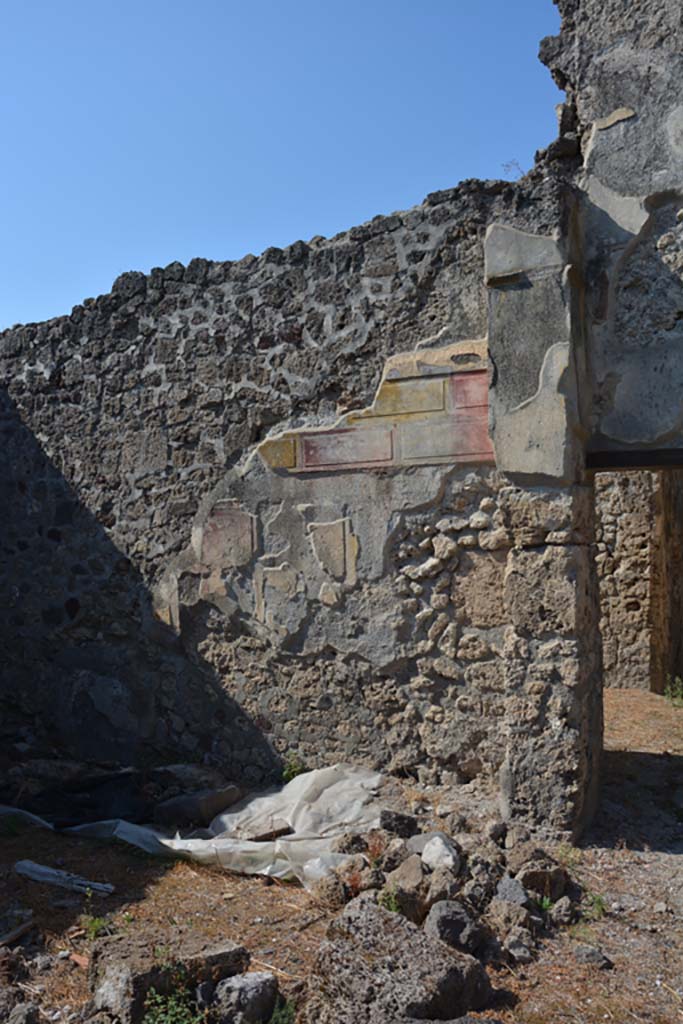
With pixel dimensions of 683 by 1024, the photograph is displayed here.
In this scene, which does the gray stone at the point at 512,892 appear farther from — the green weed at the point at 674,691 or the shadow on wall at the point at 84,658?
the green weed at the point at 674,691

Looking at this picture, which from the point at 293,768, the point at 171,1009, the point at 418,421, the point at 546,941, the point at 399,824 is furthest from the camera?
the point at 293,768

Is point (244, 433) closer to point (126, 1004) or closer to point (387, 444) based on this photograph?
point (387, 444)

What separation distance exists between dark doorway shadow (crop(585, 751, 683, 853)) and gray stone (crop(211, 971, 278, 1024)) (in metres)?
1.84

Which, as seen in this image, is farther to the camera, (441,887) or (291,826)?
(291,826)

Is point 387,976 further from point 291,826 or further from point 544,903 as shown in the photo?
point 291,826

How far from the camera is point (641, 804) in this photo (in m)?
4.46

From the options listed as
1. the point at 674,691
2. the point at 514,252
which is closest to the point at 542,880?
the point at 514,252

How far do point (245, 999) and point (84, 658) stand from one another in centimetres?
339

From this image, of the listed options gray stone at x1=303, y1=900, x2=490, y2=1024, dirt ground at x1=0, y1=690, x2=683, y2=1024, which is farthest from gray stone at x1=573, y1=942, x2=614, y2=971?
gray stone at x1=303, y1=900, x2=490, y2=1024

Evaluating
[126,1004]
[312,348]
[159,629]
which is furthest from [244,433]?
[126,1004]

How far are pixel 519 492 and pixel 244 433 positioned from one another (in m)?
1.73

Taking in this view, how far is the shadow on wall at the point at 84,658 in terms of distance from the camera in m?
5.35

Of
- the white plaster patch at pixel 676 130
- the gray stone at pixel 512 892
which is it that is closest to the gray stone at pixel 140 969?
the gray stone at pixel 512 892

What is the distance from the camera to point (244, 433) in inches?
205
